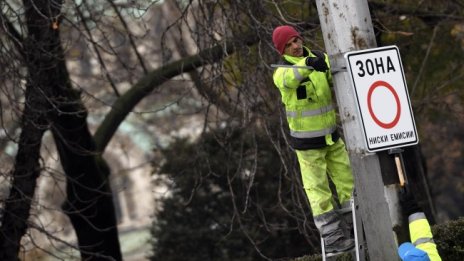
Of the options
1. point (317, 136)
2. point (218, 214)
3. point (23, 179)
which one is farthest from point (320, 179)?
point (218, 214)

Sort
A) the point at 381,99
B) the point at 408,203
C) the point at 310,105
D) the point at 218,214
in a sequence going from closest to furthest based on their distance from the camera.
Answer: the point at 408,203 → the point at 381,99 → the point at 310,105 → the point at 218,214

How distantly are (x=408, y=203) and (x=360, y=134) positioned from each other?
56 centimetres

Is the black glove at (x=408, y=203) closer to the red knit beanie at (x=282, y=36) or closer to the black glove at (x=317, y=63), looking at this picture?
the black glove at (x=317, y=63)

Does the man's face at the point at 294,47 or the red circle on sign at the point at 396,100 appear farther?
the man's face at the point at 294,47

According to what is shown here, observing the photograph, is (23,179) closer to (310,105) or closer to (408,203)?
(310,105)

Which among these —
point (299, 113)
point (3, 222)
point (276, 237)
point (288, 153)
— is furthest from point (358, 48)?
point (276, 237)

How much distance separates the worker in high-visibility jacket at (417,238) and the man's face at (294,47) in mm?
1520

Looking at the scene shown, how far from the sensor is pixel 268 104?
1184cm

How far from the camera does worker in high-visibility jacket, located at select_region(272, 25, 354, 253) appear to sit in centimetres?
715

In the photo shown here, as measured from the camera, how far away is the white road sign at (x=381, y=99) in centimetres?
617

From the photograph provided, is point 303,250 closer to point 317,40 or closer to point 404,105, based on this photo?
point 317,40

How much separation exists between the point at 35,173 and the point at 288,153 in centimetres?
339

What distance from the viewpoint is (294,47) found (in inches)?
281

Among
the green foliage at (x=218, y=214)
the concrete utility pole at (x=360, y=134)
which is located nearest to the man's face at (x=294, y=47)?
the concrete utility pole at (x=360, y=134)
